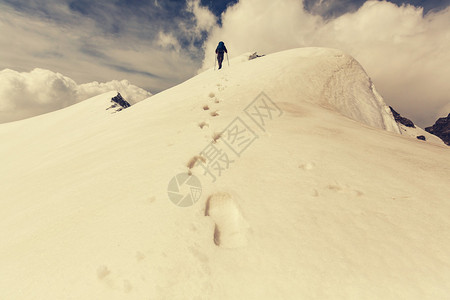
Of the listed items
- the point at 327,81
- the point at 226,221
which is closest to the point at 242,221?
the point at 226,221

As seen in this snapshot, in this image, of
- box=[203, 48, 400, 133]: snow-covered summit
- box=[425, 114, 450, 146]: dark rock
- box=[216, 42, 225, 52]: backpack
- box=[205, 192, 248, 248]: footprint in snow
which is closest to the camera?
box=[205, 192, 248, 248]: footprint in snow

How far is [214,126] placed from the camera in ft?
15.2

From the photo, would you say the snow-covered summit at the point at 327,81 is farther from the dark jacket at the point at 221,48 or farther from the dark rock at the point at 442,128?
the dark rock at the point at 442,128

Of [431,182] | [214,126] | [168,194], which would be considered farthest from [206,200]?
[431,182]

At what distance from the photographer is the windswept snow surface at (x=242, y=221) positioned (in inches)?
72.6

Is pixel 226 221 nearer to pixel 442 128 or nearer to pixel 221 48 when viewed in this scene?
pixel 221 48

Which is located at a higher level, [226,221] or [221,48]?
[221,48]

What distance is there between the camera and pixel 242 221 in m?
2.42

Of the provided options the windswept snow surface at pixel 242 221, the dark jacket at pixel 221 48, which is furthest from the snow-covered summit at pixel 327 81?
the dark jacket at pixel 221 48

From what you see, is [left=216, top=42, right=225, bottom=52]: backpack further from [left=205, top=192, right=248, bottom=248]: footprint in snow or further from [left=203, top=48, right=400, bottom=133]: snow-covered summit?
[left=205, top=192, right=248, bottom=248]: footprint in snow

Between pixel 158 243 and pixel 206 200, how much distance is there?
0.80 m

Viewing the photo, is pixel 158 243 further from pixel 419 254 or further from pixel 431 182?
pixel 431 182

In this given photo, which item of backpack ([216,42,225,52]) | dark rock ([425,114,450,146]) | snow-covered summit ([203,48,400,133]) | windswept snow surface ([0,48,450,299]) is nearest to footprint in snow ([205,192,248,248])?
windswept snow surface ([0,48,450,299])

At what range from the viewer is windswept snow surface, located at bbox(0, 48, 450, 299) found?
184 cm
